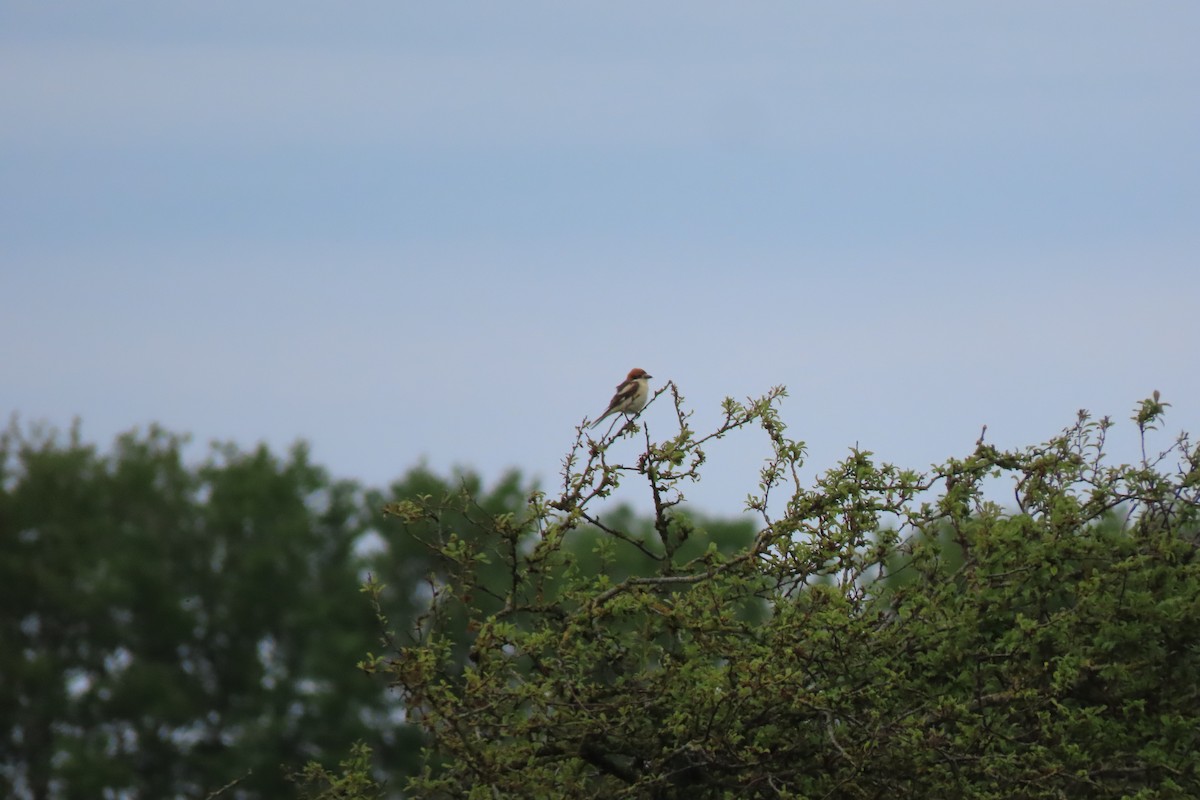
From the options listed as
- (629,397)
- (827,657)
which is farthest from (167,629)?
(827,657)

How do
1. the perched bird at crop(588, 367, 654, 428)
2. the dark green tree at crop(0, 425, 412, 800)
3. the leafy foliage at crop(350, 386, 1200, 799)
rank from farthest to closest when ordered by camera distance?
the dark green tree at crop(0, 425, 412, 800), the perched bird at crop(588, 367, 654, 428), the leafy foliage at crop(350, 386, 1200, 799)

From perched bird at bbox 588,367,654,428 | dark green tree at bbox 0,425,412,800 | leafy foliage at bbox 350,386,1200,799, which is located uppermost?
dark green tree at bbox 0,425,412,800

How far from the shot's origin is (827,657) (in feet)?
31.3

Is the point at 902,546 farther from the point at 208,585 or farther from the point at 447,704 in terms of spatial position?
the point at 208,585

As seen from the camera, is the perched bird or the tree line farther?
the perched bird

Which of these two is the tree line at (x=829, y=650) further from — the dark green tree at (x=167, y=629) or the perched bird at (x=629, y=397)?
the dark green tree at (x=167, y=629)

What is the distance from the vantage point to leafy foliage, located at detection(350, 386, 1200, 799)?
30.4 feet

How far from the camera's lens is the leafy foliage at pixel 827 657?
9.26 meters

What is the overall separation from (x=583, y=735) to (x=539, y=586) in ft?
3.50

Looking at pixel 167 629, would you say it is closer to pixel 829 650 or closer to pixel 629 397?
pixel 629 397

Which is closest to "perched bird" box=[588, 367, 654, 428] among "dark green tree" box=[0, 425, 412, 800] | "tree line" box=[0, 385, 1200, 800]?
"tree line" box=[0, 385, 1200, 800]

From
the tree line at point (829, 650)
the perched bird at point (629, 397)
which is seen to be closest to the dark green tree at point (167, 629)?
the perched bird at point (629, 397)

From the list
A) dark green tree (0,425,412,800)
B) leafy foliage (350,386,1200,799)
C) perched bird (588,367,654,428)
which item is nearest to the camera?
leafy foliage (350,386,1200,799)

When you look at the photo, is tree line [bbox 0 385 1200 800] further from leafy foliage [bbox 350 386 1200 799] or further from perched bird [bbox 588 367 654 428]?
perched bird [bbox 588 367 654 428]
